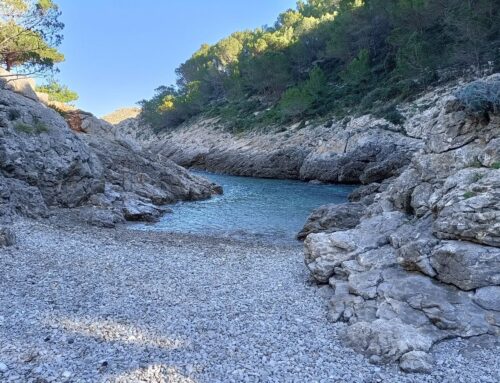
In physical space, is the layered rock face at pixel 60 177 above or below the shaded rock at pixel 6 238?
above

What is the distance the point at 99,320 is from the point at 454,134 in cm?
997

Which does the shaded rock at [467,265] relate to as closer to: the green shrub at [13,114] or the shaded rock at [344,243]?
the shaded rock at [344,243]

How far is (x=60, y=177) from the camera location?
21797 mm

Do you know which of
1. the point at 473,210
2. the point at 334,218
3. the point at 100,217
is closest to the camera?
the point at 473,210

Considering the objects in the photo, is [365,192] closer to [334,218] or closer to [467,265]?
[334,218]

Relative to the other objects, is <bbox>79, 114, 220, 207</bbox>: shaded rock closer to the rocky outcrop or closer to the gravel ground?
the rocky outcrop

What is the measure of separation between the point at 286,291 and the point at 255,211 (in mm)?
15303

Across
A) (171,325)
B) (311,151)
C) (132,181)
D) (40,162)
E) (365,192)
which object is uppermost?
(311,151)

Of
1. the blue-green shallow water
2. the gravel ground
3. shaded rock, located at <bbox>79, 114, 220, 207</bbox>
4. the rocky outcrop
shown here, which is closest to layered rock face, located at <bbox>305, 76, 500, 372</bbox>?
the gravel ground

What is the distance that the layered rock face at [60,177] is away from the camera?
1861cm

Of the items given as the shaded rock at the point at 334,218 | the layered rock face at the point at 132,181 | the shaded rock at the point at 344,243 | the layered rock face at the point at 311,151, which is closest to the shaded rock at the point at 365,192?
the shaded rock at the point at 334,218

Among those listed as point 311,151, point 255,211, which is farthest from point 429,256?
point 311,151

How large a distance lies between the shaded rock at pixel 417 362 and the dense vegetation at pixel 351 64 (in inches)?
1364

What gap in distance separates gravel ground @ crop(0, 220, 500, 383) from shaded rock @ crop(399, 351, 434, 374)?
150mm
